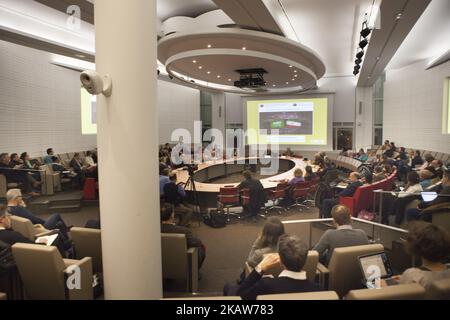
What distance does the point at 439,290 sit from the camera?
1.96 metres

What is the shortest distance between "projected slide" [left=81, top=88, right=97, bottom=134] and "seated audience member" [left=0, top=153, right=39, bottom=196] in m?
4.45

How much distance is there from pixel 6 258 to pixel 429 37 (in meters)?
11.9

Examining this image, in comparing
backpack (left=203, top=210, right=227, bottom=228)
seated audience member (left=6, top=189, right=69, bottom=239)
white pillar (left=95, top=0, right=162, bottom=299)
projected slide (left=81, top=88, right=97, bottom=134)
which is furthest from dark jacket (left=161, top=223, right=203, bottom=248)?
projected slide (left=81, top=88, right=97, bottom=134)

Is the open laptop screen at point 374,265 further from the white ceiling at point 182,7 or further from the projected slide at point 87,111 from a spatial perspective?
the projected slide at point 87,111

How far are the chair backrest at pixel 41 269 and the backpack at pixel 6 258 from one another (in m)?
0.15

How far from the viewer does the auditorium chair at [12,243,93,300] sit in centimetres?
274

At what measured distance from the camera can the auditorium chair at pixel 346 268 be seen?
281cm

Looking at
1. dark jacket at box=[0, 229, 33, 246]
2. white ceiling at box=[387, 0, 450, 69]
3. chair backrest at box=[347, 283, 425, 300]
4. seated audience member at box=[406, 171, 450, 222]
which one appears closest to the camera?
chair backrest at box=[347, 283, 425, 300]

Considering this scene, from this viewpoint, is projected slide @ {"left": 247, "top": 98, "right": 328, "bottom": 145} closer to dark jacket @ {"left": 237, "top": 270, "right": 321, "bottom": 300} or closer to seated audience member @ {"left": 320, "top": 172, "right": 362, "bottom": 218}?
seated audience member @ {"left": 320, "top": 172, "right": 362, "bottom": 218}

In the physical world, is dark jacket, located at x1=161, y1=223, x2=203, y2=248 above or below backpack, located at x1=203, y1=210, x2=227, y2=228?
above

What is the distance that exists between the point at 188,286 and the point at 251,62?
7.62 meters

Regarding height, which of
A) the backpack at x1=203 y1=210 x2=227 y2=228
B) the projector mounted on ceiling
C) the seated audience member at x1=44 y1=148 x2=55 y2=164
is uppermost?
the projector mounted on ceiling

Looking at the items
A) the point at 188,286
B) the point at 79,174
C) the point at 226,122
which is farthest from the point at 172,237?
the point at 226,122
